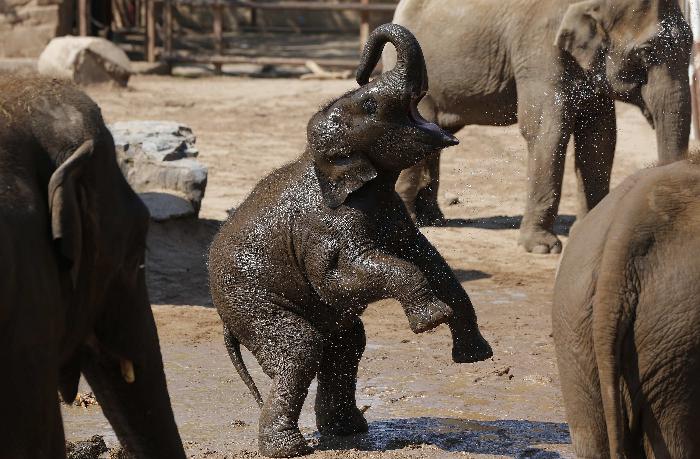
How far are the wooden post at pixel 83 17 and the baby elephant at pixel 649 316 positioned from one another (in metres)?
15.8

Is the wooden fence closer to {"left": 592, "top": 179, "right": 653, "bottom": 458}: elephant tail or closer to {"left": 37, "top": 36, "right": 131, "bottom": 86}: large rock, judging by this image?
{"left": 37, "top": 36, "right": 131, "bottom": 86}: large rock

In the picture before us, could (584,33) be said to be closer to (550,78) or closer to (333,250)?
(550,78)

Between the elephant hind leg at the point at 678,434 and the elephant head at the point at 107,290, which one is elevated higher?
the elephant head at the point at 107,290

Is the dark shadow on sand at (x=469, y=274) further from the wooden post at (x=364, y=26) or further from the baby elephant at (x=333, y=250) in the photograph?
the wooden post at (x=364, y=26)

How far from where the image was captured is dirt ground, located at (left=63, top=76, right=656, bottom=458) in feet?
19.4

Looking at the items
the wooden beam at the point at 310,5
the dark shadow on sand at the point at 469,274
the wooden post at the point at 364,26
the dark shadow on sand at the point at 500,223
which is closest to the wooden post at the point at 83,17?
the wooden beam at the point at 310,5

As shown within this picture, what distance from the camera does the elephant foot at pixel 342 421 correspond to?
591 centimetres

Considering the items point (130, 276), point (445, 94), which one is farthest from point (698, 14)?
point (130, 276)

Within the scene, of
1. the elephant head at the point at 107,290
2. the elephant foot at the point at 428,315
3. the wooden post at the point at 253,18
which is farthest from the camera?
the wooden post at the point at 253,18

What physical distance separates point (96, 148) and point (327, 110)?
2.44 metres

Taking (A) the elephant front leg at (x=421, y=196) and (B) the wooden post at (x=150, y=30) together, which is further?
(B) the wooden post at (x=150, y=30)

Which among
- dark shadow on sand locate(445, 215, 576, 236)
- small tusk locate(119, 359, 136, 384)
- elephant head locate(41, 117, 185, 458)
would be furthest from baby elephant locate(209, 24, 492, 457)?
dark shadow on sand locate(445, 215, 576, 236)

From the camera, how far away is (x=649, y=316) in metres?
3.85

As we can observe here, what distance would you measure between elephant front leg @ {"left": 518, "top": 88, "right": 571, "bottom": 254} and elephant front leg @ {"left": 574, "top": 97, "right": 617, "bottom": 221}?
36 centimetres
